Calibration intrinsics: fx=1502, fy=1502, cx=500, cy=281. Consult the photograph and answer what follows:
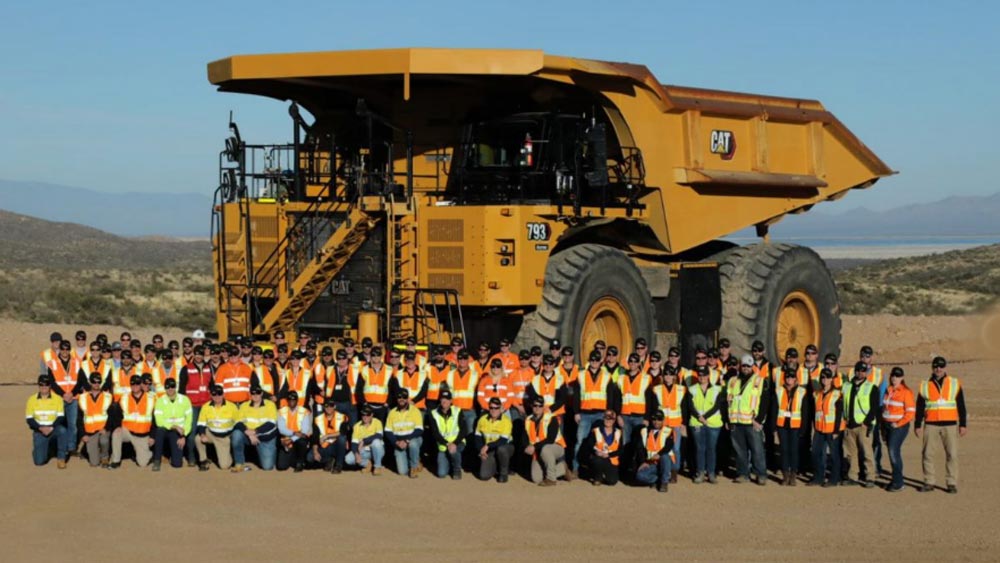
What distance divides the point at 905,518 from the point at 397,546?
14.5 ft

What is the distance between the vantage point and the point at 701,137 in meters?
18.3

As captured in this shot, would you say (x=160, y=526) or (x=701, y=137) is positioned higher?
(x=701, y=137)

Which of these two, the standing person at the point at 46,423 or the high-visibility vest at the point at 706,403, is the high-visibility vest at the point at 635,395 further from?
the standing person at the point at 46,423

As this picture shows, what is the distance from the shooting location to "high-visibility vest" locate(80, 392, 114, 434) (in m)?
14.9

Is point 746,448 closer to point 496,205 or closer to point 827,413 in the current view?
point 827,413

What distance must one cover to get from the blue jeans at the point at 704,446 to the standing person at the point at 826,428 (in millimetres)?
936

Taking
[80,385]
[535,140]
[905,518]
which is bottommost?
[905,518]

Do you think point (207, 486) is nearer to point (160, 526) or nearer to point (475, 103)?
point (160, 526)

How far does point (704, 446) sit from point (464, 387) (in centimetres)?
246

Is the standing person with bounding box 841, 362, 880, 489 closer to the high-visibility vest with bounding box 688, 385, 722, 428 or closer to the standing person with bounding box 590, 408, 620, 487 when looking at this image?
the high-visibility vest with bounding box 688, 385, 722, 428

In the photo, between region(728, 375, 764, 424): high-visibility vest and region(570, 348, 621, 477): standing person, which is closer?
region(728, 375, 764, 424): high-visibility vest

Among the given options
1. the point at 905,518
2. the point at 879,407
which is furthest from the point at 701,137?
the point at 905,518

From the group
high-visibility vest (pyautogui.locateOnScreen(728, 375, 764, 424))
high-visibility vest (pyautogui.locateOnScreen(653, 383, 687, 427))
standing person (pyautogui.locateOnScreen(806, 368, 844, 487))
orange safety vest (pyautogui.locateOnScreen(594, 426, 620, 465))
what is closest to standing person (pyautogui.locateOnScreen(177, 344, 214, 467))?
orange safety vest (pyautogui.locateOnScreen(594, 426, 620, 465))

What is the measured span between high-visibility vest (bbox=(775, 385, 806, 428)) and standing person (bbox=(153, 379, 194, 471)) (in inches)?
228
